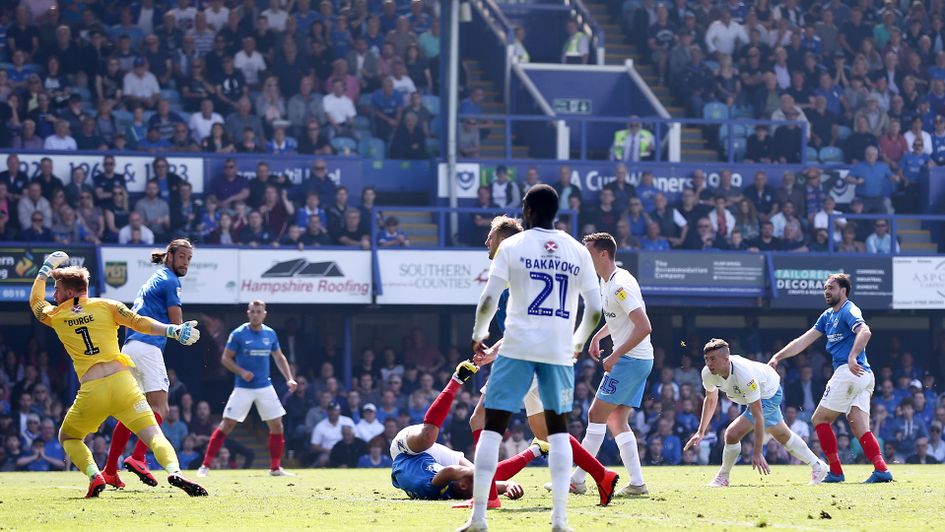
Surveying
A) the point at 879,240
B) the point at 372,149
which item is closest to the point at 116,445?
the point at 372,149

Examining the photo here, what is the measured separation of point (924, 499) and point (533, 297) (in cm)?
510

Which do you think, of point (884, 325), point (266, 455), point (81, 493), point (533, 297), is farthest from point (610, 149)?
point (533, 297)

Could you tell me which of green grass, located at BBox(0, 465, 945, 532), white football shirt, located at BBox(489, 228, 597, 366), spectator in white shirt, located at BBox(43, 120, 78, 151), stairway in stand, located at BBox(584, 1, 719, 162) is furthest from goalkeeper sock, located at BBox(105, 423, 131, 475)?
stairway in stand, located at BBox(584, 1, 719, 162)

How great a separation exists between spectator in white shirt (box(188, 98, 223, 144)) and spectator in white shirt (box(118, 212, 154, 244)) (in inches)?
124

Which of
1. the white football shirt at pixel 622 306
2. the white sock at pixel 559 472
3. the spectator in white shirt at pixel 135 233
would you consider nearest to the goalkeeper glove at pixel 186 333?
the white football shirt at pixel 622 306

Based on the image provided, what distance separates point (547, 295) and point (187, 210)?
1667 cm

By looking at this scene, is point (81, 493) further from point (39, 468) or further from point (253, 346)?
point (39, 468)

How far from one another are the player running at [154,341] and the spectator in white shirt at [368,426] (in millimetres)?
9385

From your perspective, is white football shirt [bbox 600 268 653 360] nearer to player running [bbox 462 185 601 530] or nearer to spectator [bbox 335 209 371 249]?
player running [bbox 462 185 601 530]

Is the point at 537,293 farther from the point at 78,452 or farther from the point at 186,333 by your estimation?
the point at 78,452

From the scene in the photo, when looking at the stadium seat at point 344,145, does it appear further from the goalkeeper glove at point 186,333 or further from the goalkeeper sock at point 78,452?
the goalkeeper glove at point 186,333

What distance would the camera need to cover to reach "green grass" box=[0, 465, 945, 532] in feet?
35.8

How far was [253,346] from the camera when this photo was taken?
2028 cm

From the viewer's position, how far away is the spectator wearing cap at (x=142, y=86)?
93.6ft
